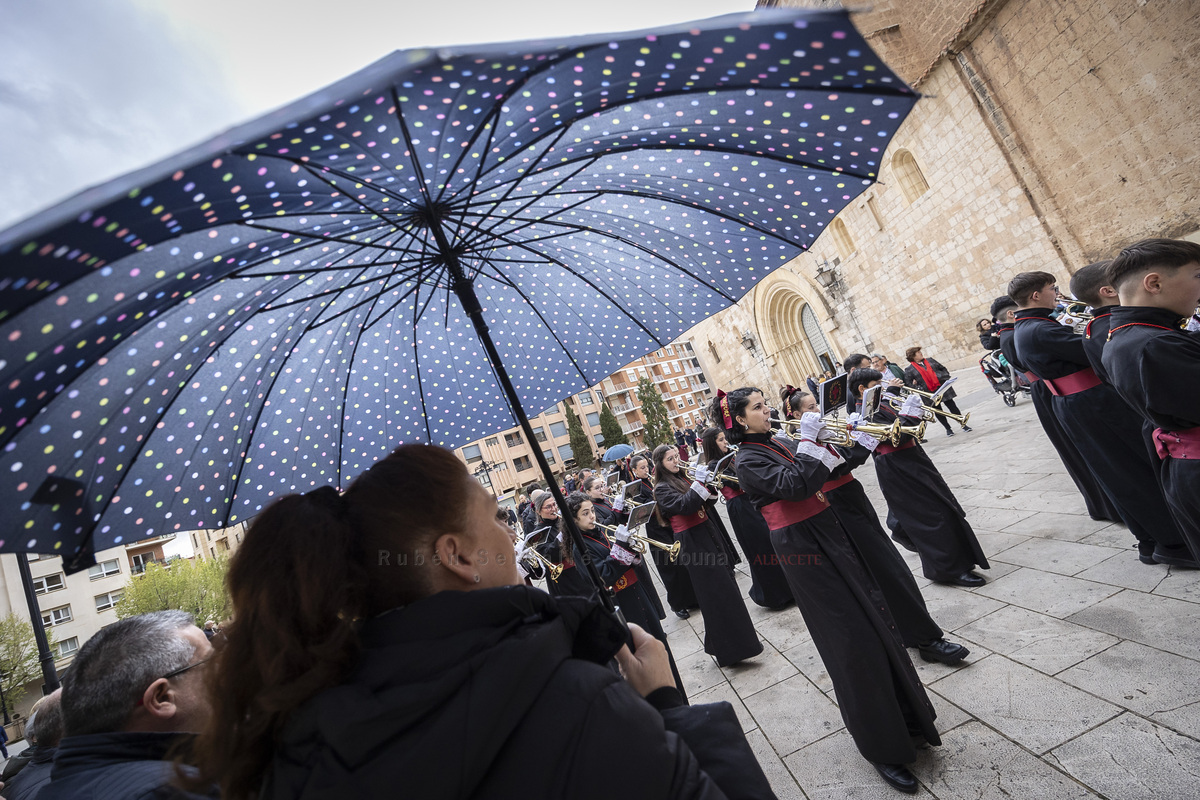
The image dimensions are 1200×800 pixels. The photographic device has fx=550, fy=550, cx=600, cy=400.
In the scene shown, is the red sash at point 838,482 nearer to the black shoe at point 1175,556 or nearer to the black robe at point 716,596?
the black robe at point 716,596

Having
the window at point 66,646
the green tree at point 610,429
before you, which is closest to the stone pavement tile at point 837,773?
the window at point 66,646

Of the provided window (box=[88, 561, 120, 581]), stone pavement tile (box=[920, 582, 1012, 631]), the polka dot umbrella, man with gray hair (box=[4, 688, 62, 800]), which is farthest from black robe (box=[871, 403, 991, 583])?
window (box=[88, 561, 120, 581])

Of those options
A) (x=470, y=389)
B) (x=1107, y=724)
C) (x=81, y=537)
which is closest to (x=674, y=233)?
(x=470, y=389)

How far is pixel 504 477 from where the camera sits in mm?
60531

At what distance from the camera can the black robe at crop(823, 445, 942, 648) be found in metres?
3.76

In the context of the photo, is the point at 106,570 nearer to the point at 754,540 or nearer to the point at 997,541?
the point at 754,540

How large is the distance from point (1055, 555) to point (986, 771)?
9.51ft

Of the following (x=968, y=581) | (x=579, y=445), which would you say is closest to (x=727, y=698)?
(x=968, y=581)

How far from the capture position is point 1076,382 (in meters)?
4.43

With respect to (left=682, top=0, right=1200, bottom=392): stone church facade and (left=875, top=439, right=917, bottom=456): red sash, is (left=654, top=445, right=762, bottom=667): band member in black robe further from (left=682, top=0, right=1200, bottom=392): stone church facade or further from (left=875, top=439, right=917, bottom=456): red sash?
(left=682, top=0, right=1200, bottom=392): stone church facade

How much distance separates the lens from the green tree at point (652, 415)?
6378 centimetres

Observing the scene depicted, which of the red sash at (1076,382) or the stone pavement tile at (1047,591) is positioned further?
the red sash at (1076,382)

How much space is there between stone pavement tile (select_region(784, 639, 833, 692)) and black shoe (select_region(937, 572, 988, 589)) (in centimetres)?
139

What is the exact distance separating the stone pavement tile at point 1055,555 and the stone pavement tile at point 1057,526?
0.13 m
